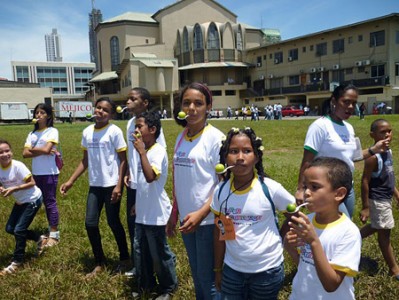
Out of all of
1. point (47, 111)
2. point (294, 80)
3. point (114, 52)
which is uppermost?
point (114, 52)

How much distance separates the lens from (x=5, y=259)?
5.03 metres

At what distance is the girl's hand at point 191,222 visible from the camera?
2.85 meters

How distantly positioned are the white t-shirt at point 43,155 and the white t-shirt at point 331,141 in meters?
3.61

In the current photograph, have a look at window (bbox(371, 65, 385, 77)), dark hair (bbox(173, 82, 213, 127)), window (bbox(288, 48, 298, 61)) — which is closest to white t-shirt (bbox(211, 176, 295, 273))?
dark hair (bbox(173, 82, 213, 127))

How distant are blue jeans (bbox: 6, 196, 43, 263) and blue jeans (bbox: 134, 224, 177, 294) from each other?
6.02 ft

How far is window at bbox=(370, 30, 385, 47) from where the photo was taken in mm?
46688

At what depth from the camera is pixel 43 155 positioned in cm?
529

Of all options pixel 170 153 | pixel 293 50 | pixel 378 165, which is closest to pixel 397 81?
pixel 293 50

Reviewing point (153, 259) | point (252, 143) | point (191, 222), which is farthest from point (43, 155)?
point (252, 143)

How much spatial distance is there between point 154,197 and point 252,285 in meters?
1.33

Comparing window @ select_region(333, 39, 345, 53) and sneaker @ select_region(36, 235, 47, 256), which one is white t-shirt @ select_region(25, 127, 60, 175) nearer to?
sneaker @ select_region(36, 235, 47, 256)

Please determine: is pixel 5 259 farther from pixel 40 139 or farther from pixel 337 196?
pixel 337 196

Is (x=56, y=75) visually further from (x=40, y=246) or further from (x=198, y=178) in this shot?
(x=198, y=178)

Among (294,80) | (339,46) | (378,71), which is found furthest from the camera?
(294,80)
